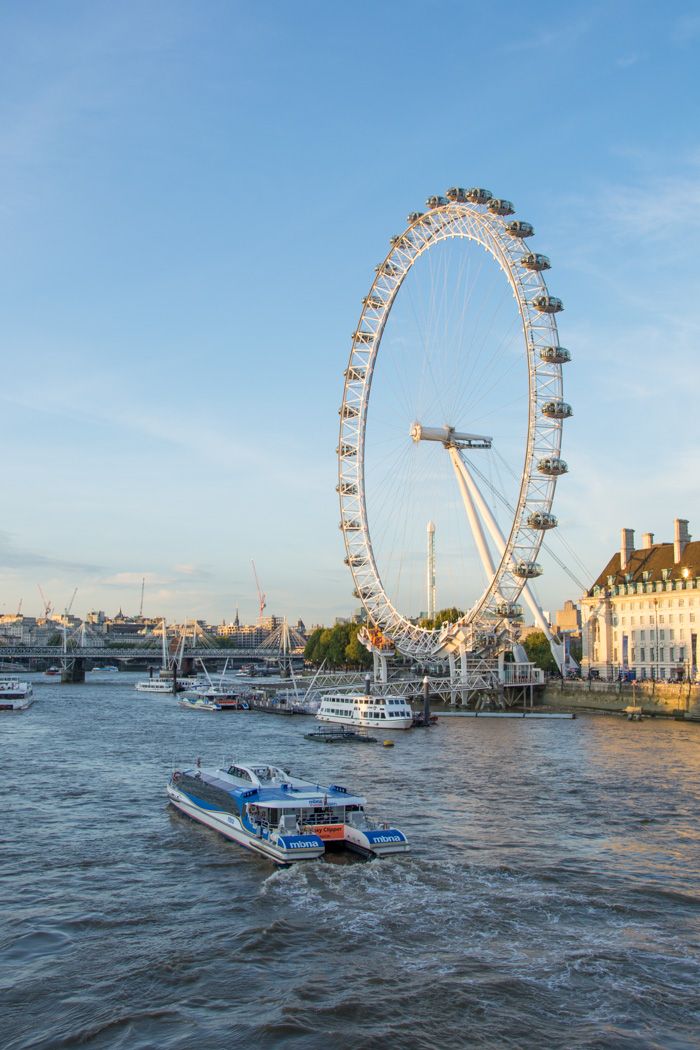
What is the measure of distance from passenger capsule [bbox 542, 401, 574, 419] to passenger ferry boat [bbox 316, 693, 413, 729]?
23878mm

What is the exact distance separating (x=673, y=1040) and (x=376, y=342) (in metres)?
76.4

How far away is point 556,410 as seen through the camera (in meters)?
71.5

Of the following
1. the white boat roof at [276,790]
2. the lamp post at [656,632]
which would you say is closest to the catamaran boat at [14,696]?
the lamp post at [656,632]

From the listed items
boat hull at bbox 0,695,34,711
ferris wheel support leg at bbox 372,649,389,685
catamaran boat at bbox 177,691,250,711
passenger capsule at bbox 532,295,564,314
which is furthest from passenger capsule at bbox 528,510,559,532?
boat hull at bbox 0,695,34,711

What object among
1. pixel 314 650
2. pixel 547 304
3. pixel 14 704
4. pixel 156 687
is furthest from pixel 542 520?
pixel 314 650

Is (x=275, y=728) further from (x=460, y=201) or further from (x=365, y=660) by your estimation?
(x=365, y=660)

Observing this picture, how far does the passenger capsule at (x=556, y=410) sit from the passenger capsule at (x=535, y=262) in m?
9.74

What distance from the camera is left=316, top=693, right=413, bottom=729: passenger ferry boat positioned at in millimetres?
71188

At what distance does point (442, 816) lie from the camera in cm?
3359

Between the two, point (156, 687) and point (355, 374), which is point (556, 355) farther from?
point (156, 687)

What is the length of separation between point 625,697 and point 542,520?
55.3ft

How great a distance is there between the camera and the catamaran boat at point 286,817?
2709cm

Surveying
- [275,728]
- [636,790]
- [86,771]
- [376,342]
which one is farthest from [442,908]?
[376,342]

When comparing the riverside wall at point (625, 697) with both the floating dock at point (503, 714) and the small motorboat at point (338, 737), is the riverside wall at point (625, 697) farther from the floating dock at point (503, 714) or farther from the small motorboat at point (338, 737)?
the small motorboat at point (338, 737)
